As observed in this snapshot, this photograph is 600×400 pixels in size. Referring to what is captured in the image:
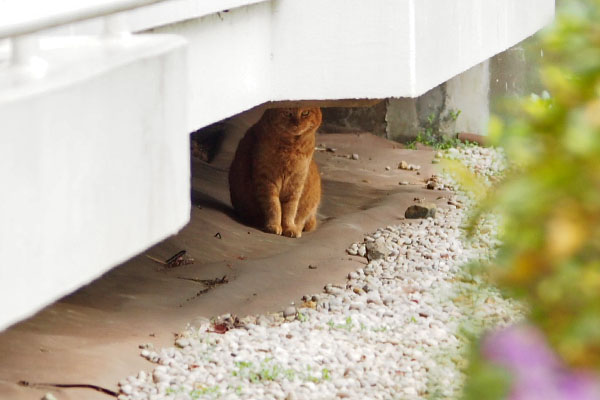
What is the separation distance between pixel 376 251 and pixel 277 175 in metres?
Answer: 1.18

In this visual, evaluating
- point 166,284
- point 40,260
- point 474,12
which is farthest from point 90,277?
point 474,12

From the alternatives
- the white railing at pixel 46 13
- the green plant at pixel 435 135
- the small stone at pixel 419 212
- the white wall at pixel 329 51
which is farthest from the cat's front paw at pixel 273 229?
the white railing at pixel 46 13

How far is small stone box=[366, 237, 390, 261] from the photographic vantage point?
5926mm

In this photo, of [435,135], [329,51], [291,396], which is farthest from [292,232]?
[435,135]

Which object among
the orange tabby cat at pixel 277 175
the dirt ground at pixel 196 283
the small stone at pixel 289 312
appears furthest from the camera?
the orange tabby cat at pixel 277 175

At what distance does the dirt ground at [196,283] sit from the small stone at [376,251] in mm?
75

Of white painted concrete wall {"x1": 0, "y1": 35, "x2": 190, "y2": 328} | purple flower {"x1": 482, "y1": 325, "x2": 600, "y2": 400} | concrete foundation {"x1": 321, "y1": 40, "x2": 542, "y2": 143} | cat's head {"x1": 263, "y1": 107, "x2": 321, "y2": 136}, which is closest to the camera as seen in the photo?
purple flower {"x1": 482, "y1": 325, "x2": 600, "y2": 400}

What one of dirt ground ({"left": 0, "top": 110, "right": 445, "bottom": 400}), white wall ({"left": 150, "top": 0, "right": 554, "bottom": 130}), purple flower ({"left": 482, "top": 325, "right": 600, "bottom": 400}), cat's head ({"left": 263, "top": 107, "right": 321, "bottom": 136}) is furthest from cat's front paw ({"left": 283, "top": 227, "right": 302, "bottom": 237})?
Answer: purple flower ({"left": 482, "top": 325, "right": 600, "bottom": 400})

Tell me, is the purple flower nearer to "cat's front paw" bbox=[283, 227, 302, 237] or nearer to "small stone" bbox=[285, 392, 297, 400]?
"small stone" bbox=[285, 392, 297, 400]

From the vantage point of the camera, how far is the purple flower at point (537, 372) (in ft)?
3.07

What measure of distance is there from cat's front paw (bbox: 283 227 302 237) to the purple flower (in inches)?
225

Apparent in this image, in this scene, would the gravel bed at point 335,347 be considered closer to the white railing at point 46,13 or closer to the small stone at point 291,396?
the small stone at point 291,396

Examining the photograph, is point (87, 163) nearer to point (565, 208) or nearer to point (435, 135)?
point (565, 208)

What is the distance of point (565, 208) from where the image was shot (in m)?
0.96
